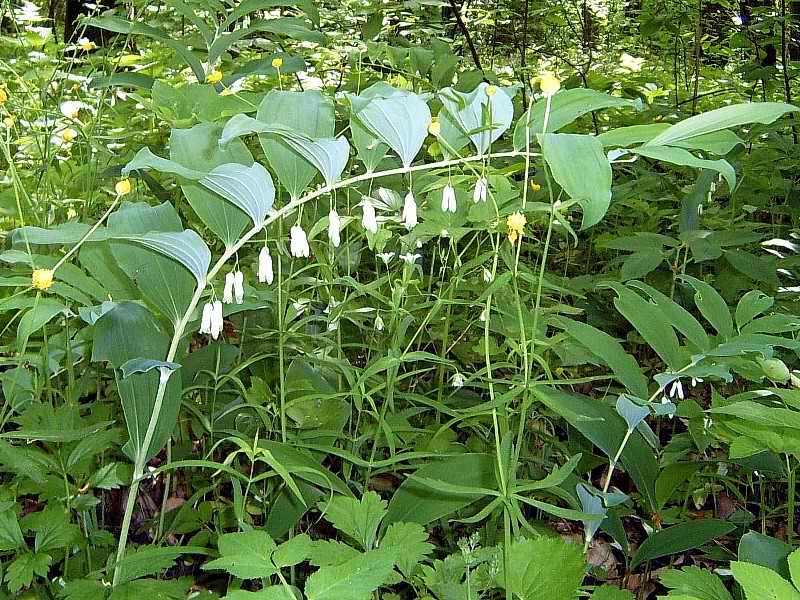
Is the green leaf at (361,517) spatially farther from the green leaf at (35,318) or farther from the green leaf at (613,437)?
the green leaf at (35,318)

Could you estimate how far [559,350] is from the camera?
5.13 ft

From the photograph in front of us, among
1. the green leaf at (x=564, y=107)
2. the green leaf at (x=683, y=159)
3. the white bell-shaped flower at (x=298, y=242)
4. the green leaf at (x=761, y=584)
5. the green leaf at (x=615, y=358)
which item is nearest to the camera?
the green leaf at (x=761, y=584)

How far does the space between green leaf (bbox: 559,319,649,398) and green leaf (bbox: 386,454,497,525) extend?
0.85 feet

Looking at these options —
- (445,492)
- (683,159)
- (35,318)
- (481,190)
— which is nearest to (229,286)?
(35,318)

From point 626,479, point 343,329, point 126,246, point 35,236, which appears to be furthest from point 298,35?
point 626,479

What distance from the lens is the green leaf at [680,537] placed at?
122 centimetres

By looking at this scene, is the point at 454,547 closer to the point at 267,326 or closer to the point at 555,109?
the point at 267,326

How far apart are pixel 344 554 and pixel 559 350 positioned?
2.58 ft

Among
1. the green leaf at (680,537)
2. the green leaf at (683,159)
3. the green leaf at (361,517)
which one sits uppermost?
the green leaf at (683,159)

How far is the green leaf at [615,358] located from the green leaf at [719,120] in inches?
16.5

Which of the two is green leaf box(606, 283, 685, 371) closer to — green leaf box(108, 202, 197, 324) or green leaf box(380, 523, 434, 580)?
green leaf box(380, 523, 434, 580)

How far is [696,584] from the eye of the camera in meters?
0.96

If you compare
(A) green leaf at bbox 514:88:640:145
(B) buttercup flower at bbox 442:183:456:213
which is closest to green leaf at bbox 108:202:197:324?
(B) buttercup flower at bbox 442:183:456:213

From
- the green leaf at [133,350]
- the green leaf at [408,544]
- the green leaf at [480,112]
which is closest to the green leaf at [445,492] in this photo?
the green leaf at [408,544]
